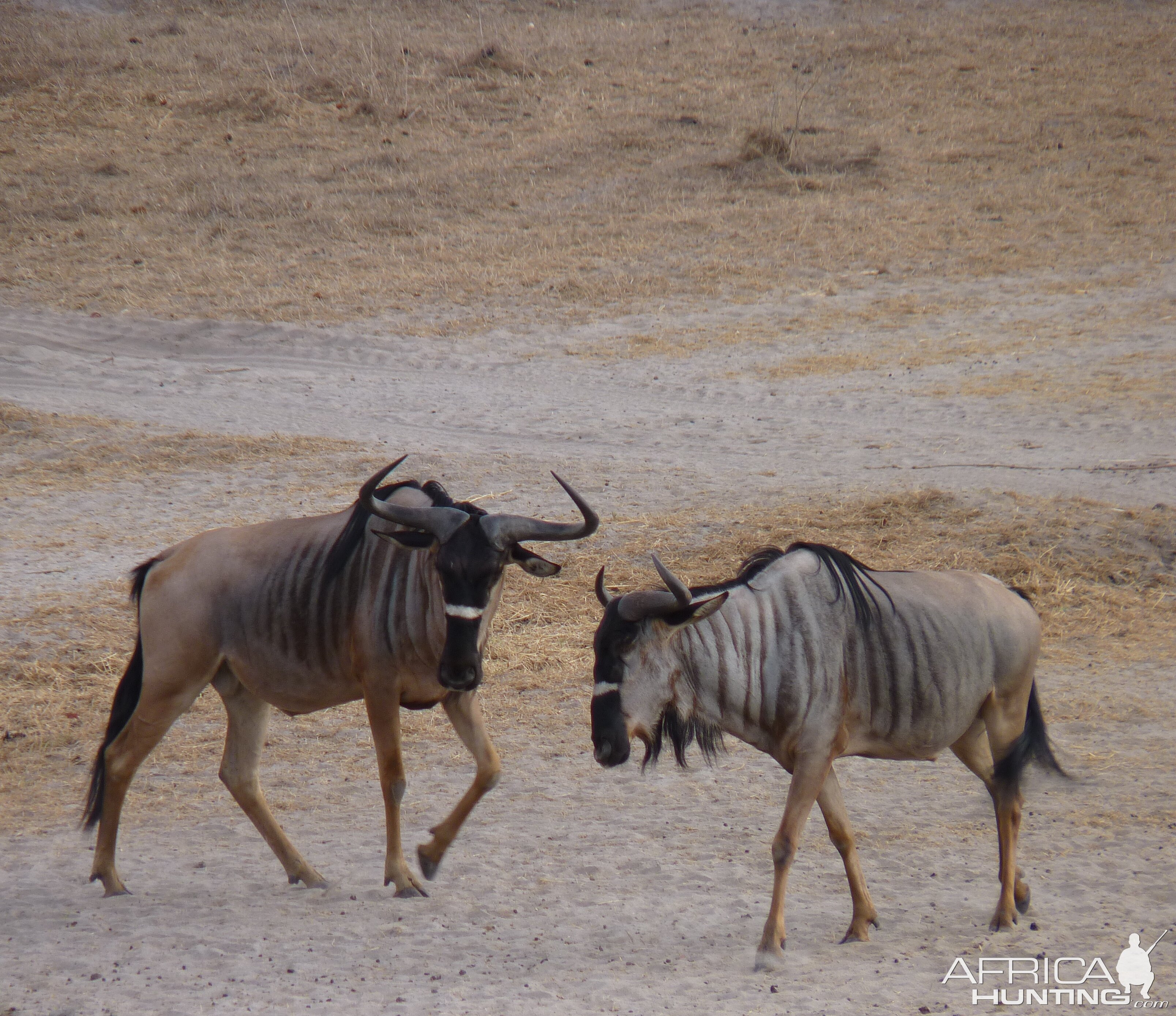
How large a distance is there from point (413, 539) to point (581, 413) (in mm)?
7232

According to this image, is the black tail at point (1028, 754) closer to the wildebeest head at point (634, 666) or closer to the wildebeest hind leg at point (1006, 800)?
the wildebeest hind leg at point (1006, 800)

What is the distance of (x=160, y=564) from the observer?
506 centimetres

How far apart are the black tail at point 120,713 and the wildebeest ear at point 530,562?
1469mm

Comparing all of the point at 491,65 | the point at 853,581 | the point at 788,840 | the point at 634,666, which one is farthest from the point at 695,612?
the point at 491,65

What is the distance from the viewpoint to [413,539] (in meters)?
4.57

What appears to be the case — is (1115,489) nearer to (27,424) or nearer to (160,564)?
(160,564)

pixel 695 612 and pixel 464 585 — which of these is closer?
pixel 695 612

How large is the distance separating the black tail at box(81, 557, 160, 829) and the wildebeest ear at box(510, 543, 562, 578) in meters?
1.47

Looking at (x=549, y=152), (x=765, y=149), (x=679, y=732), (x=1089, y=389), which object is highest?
A: (x=765, y=149)

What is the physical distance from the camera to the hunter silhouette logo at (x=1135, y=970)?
3.91 metres

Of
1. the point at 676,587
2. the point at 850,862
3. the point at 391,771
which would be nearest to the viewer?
the point at 676,587

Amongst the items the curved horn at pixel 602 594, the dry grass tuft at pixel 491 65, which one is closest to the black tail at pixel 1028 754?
the curved horn at pixel 602 594

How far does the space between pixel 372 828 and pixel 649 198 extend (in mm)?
13060

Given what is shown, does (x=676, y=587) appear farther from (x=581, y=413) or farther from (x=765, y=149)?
(x=765, y=149)
